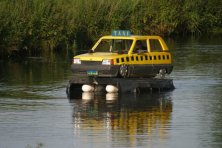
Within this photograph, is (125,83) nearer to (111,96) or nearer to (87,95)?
(111,96)

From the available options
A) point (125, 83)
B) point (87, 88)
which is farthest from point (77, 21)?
point (125, 83)

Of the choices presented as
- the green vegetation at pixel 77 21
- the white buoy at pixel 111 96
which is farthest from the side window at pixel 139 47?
the green vegetation at pixel 77 21

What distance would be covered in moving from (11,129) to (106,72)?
5361mm

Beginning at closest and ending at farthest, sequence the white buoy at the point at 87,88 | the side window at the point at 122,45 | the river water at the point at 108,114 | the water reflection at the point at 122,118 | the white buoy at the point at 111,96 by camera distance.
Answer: the river water at the point at 108,114 → the water reflection at the point at 122,118 → the white buoy at the point at 111,96 → the white buoy at the point at 87,88 → the side window at the point at 122,45

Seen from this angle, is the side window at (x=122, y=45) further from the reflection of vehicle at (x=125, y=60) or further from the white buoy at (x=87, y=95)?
the white buoy at (x=87, y=95)

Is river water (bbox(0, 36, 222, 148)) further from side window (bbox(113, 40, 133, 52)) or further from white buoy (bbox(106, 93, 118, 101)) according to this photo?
side window (bbox(113, 40, 133, 52))

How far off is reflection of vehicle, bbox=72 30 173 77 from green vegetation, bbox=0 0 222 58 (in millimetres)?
11336

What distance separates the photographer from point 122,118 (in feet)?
66.3

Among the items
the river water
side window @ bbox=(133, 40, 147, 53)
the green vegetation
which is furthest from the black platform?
the green vegetation

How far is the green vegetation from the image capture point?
121 feet

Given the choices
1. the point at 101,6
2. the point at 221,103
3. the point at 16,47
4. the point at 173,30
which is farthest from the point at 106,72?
the point at 173,30

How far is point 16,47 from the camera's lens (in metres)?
36.1

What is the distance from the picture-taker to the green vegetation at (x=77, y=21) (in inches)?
1447

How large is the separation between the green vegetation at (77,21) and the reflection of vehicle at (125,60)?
11336 millimetres
